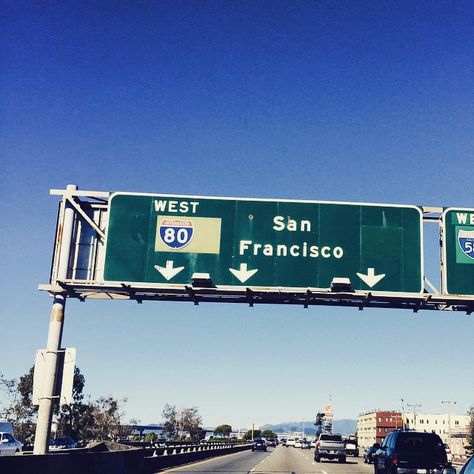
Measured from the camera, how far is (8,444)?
31.2 m

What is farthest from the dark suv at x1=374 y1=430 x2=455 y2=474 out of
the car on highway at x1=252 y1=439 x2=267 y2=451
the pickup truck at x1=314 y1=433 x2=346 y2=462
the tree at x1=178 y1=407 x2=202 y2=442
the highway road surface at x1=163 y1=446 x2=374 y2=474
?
the tree at x1=178 y1=407 x2=202 y2=442

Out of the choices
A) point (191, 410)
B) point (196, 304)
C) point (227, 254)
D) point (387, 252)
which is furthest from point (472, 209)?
point (191, 410)

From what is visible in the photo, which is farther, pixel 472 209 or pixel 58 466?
pixel 472 209

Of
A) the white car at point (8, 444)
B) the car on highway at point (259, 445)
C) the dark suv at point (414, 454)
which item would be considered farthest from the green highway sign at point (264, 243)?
the car on highway at point (259, 445)

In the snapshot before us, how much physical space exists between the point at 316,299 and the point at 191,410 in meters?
144

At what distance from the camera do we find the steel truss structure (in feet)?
58.8

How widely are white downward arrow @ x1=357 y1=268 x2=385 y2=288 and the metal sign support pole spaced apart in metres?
8.19

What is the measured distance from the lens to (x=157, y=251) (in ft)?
59.5

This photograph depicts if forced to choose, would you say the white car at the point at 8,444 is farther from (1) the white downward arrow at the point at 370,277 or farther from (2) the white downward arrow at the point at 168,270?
(1) the white downward arrow at the point at 370,277

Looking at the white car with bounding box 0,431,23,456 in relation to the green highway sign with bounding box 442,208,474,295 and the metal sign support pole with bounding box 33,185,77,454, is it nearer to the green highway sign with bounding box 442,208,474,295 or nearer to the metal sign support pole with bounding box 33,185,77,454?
the metal sign support pole with bounding box 33,185,77,454

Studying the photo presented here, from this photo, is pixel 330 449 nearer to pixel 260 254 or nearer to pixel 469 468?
pixel 260 254

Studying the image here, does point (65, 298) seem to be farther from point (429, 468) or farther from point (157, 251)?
point (429, 468)

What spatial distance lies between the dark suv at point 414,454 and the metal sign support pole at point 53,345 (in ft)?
34.5

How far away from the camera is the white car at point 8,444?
30.5 metres
